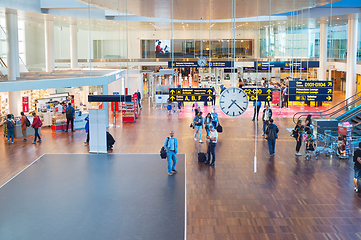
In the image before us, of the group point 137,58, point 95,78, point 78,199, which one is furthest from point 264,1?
point 137,58

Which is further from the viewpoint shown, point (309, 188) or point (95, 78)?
point (95, 78)

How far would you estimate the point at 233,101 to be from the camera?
36.1 feet

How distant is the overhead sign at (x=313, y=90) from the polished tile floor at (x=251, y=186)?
2.09 m

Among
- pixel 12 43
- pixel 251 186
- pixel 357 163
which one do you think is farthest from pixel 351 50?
pixel 12 43

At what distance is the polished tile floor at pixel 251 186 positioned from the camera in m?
7.52

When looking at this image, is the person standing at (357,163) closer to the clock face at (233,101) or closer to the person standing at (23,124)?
the clock face at (233,101)

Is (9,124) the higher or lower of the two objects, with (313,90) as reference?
lower

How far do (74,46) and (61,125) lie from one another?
1237 centimetres

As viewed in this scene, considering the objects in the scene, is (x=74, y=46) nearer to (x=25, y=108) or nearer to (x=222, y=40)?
(x=25, y=108)

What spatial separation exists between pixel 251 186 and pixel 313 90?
6.47m

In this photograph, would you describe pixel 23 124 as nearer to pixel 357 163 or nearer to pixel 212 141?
pixel 212 141

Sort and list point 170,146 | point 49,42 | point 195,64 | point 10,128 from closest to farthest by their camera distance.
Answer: point 170,146
point 10,128
point 195,64
point 49,42

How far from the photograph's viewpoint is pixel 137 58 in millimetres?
38062

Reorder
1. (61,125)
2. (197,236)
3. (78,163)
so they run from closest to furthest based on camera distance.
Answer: (197,236)
(78,163)
(61,125)
